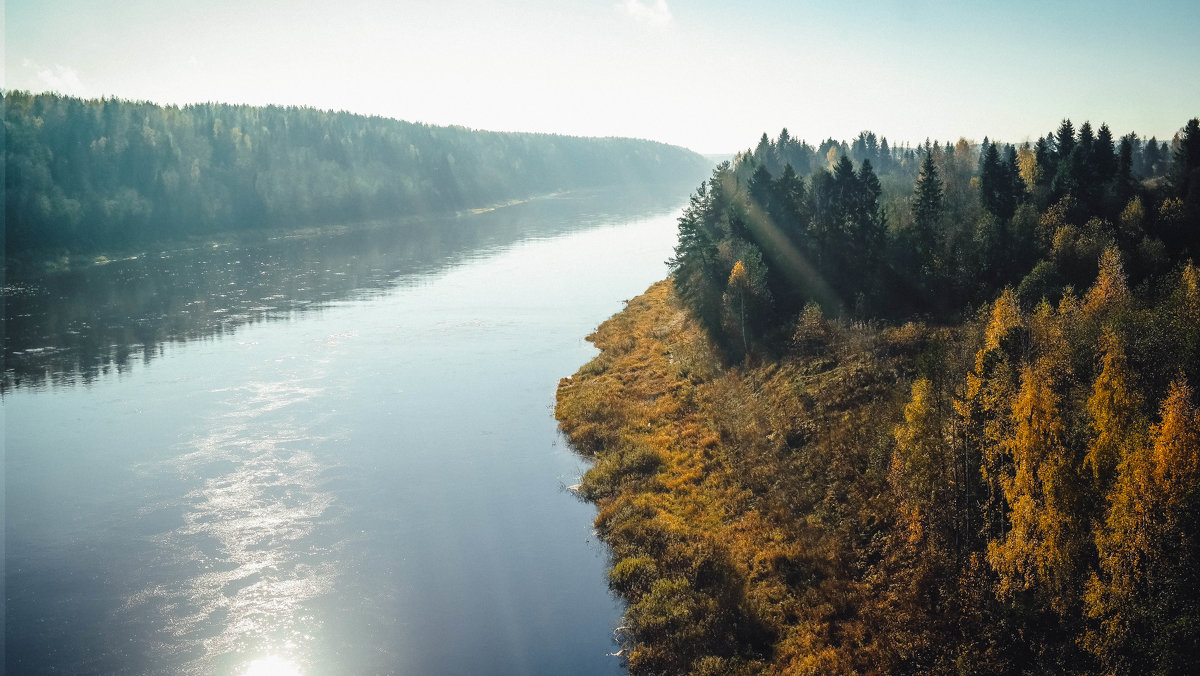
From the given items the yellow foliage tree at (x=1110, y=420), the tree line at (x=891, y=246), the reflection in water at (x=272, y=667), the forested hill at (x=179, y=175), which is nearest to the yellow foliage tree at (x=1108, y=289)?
the tree line at (x=891, y=246)

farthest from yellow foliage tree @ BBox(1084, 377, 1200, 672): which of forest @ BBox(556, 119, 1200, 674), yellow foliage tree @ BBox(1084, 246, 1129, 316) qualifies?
yellow foliage tree @ BBox(1084, 246, 1129, 316)

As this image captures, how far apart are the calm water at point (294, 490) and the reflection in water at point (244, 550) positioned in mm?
100

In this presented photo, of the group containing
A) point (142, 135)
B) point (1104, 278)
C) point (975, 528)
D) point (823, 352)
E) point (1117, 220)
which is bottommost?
point (975, 528)

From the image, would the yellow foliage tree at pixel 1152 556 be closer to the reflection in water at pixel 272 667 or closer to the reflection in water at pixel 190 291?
the reflection in water at pixel 272 667

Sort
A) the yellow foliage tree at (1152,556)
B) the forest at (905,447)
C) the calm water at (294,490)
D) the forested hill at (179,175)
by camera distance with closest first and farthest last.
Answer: the yellow foliage tree at (1152,556), the forest at (905,447), the calm water at (294,490), the forested hill at (179,175)

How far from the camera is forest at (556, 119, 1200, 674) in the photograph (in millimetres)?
18250

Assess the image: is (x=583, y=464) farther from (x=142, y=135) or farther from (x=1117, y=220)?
(x=142, y=135)

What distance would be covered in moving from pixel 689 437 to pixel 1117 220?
4686 centimetres

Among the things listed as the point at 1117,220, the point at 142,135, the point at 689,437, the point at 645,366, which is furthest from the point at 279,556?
the point at 142,135

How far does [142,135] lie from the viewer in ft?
395

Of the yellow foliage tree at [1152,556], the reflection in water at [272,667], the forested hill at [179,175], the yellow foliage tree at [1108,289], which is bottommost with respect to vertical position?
the reflection in water at [272,667]

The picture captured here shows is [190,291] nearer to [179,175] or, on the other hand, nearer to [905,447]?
[179,175]

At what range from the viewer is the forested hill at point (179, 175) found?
96.5m

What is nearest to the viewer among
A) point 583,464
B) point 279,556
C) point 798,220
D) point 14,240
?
point 279,556
